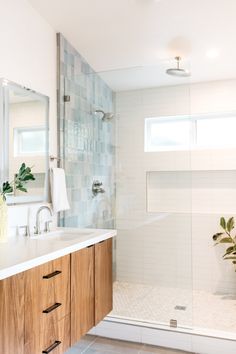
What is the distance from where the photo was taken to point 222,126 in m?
3.76

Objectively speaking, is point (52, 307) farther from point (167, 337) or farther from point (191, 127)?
point (191, 127)

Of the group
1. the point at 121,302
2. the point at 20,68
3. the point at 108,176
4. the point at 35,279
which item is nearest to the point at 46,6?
the point at 20,68

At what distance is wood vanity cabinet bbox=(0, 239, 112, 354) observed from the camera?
4.24 ft

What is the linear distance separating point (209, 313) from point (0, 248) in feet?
6.92

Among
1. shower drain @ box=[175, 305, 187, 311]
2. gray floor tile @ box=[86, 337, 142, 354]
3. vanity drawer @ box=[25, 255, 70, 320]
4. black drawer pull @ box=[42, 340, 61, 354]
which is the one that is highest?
vanity drawer @ box=[25, 255, 70, 320]

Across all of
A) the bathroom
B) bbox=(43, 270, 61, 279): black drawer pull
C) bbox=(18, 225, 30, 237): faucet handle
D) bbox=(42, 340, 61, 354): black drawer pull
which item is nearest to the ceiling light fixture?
the bathroom

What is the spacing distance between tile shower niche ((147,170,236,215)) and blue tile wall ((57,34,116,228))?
598 millimetres

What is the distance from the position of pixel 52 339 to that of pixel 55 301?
0.58 feet

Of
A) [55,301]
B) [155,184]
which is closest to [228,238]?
[155,184]

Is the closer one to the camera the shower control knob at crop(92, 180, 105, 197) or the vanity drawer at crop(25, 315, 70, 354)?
the vanity drawer at crop(25, 315, 70, 354)

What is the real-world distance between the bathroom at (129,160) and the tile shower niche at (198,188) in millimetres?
12

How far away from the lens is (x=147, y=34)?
106 inches

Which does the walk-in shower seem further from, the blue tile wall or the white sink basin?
the white sink basin

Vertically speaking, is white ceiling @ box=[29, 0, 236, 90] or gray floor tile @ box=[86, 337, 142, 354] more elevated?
white ceiling @ box=[29, 0, 236, 90]
